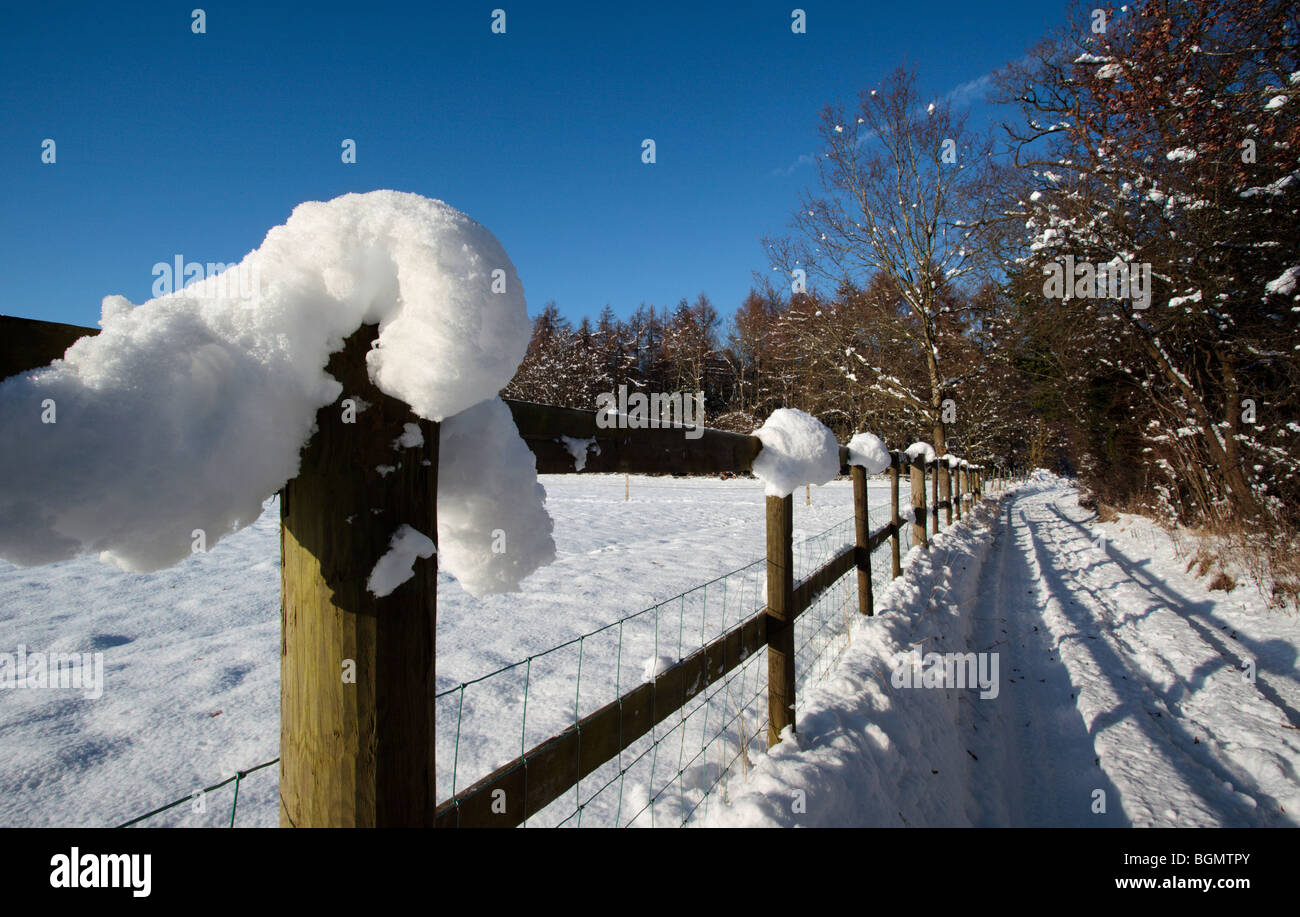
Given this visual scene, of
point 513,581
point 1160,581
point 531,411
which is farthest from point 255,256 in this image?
point 1160,581

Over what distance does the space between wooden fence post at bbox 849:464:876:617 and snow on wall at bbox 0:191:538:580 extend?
13.0ft

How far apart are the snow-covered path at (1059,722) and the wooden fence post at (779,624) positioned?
0.48 feet

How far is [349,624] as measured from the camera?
893 millimetres

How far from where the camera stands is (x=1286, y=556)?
6129 millimetres

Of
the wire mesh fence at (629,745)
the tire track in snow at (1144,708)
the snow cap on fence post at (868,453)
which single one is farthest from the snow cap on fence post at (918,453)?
the wire mesh fence at (629,745)

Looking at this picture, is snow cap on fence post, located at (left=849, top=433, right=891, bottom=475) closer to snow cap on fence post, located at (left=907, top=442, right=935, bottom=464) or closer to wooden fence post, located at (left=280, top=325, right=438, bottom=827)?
snow cap on fence post, located at (left=907, top=442, right=935, bottom=464)

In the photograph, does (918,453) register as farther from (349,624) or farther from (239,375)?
(239,375)

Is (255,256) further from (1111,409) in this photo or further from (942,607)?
(1111,409)

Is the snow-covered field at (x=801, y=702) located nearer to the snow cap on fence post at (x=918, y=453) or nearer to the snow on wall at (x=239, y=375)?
the snow cap on fence post at (x=918, y=453)

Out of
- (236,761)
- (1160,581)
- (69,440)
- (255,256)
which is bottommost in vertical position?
(1160,581)

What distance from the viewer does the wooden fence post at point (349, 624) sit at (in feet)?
2.89

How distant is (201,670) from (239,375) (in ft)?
10.2

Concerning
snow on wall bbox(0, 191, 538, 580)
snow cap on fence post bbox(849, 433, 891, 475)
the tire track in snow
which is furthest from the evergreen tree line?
snow on wall bbox(0, 191, 538, 580)

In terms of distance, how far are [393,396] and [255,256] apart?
0.96 feet
